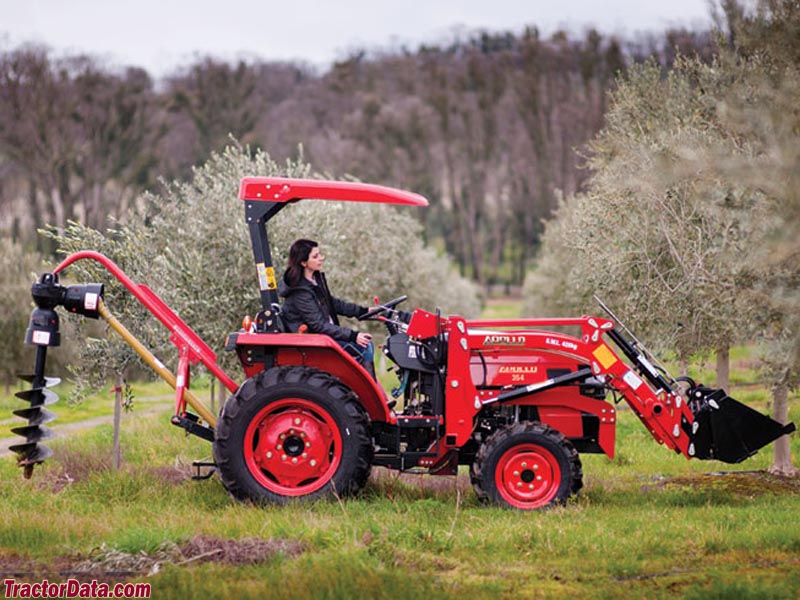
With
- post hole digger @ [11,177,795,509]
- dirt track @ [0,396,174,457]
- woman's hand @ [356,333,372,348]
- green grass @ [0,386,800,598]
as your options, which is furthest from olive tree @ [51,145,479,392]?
woman's hand @ [356,333,372,348]

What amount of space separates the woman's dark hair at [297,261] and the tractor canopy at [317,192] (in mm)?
480

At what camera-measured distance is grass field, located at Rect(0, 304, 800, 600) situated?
A: 733cm

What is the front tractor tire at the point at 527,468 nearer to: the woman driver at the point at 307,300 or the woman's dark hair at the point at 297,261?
the woman driver at the point at 307,300

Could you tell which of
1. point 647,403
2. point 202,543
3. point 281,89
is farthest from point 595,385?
point 281,89

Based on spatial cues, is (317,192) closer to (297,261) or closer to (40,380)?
(297,261)

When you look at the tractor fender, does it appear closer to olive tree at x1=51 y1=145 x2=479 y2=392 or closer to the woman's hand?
the woman's hand

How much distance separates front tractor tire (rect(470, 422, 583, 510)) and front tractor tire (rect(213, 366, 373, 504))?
1151 mm

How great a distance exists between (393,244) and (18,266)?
996 cm

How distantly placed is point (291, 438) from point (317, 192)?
7.79 feet

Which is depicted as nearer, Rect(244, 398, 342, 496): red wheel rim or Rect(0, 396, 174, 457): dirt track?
Rect(244, 398, 342, 496): red wheel rim

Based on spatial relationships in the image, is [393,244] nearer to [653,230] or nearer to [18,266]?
[18,266]

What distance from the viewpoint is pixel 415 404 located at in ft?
34.6

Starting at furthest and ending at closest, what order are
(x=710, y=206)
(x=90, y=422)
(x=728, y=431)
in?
1. (x=90, y=422)
2. (x=728, y=431)
3. (x=710, y=206)

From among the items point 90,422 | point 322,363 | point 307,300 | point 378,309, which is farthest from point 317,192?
point 90,422
